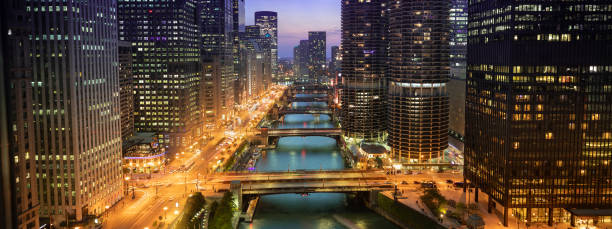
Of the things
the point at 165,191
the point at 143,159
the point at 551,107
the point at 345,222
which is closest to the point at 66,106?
the point at 165,191

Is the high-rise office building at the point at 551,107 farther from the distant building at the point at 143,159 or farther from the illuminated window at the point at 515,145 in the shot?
the distant building at the point at 143,159

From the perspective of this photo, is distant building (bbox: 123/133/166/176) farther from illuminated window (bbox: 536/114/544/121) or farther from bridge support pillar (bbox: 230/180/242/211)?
illuminated window (bbox: 536/114/544/121)

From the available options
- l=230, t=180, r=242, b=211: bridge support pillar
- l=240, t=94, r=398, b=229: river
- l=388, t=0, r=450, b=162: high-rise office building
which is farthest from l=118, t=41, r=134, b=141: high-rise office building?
l=388, t=0, r=450, b=162: high-rise office building

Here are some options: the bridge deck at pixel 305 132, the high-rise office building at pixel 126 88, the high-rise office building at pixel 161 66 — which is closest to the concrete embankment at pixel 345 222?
the high-rise office building at pixel 161 66

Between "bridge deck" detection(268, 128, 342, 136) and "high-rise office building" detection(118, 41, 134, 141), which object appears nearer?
"high-rise office building" detection(118, 41, 134, 141)

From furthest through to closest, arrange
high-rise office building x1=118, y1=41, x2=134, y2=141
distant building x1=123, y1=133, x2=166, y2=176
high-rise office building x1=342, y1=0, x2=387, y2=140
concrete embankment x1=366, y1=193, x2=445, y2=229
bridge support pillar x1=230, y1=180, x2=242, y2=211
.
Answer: high-rise office building x1=342, y1=0, x2=387, y2=140 → high-rise office building x1=118, y1=41, x2=134, y2=141 → distant building x1=123, y1=133, x2=166, y2=176 → bridge support pillar x1=230, y1=180, x2=242, y2=211 → concrete embankment x1=366, y1=193, x2=445, y2=229
